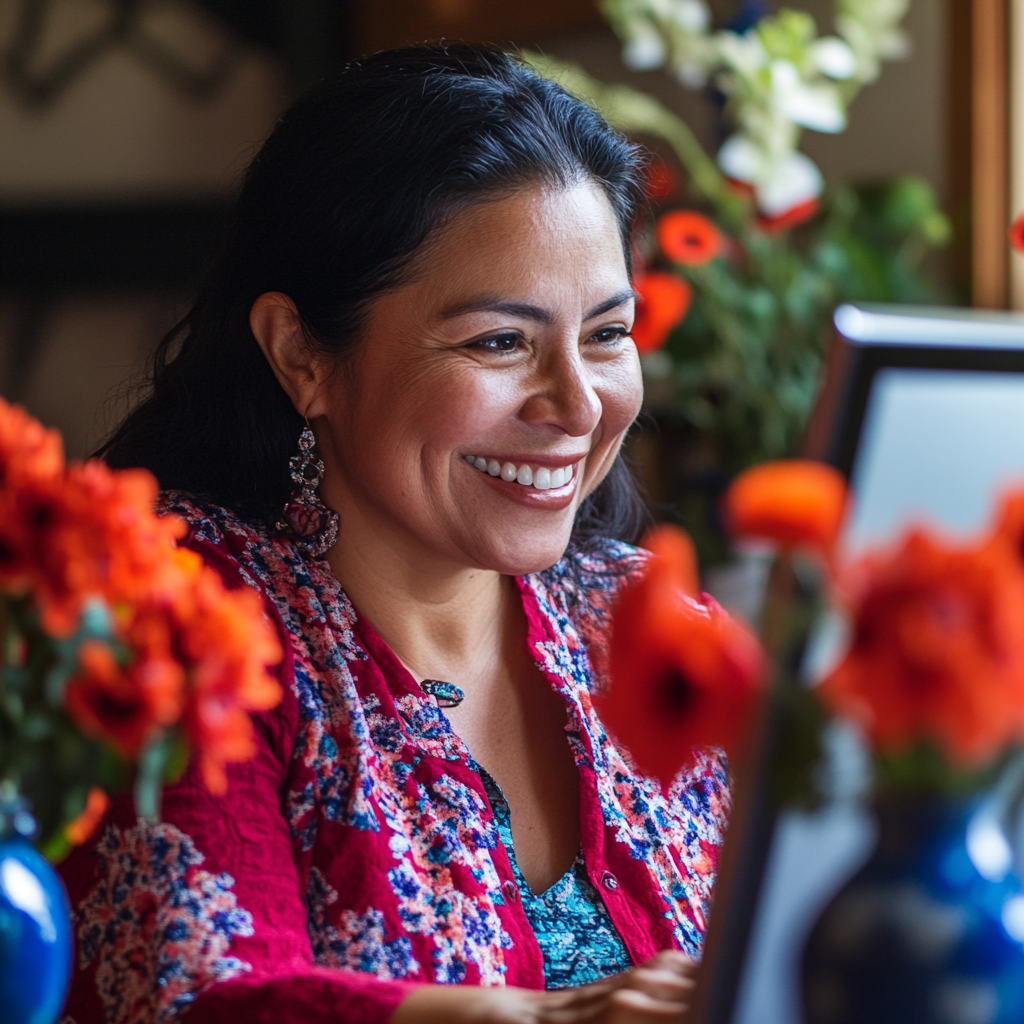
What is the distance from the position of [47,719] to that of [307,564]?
0.62 metres

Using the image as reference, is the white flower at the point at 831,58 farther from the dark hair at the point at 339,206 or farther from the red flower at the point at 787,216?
the dark hair at the point at 339,206

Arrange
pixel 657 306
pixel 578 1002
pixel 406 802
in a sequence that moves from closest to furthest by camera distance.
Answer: pixel 578 1002 < pixel 406 802 < pixel 657 306

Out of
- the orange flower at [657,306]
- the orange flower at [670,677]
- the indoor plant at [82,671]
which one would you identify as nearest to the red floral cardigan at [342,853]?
the indoor plant at [82,671]

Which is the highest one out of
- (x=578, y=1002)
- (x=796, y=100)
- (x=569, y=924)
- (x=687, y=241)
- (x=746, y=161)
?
(x=796, y=100)

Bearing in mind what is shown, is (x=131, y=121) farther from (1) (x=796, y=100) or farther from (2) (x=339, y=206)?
(2) (x=339, y=206)

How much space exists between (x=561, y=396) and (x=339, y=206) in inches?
10.6

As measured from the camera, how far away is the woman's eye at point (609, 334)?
1.22m

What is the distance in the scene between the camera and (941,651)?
0.45m

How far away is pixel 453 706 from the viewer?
1221 mm

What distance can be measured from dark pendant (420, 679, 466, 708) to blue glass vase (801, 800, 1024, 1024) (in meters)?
0.72

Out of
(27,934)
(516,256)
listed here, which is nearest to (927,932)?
(27,934)

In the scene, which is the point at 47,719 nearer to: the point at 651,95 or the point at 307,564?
the point at 307,564

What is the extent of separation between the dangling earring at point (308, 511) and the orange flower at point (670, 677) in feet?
2.49

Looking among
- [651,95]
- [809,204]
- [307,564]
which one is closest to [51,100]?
[651,95]
